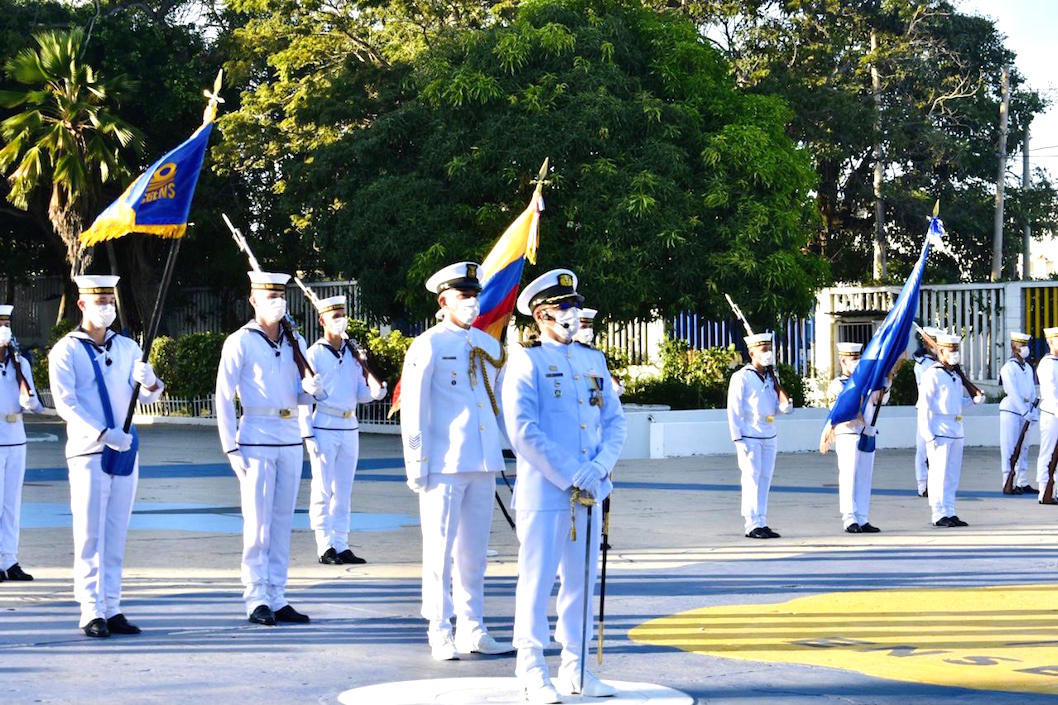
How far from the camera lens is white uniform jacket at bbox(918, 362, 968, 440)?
16266 mm

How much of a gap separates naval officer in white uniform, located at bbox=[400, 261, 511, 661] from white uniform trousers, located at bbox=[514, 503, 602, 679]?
1.20 meters

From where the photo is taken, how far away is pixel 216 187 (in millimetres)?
41000

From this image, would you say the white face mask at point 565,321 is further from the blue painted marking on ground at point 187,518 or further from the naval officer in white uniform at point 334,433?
the blue painted marking on ground at point 187,518

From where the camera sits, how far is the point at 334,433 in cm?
1324

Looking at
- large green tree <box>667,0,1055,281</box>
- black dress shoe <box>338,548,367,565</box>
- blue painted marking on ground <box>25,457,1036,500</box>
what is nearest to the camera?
black dress shoe <box>338,548,367,565</box>

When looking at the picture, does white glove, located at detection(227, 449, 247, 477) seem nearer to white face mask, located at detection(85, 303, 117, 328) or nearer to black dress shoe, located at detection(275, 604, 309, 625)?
black dress shoe, located at detection(275, 604, 309, 625)

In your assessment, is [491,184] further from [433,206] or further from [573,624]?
[573,624]

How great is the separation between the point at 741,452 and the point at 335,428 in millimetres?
3897

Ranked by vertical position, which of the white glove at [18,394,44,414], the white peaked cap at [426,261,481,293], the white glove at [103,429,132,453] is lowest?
the white glove at [103,429,132,453]

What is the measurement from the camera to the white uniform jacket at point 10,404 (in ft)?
40.9

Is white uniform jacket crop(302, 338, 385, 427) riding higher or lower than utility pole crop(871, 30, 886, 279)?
lower

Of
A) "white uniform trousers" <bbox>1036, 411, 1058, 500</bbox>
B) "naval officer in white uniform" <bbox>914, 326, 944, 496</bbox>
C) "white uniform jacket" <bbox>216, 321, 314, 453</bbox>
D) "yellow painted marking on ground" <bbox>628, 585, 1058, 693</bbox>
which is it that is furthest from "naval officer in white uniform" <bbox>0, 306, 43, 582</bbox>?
"white uniform trousers" <bbox>1036, 411, 1058, 500</bbox>

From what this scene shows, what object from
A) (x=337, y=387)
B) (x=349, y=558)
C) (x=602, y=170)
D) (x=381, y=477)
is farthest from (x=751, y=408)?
(x=602, y=170)

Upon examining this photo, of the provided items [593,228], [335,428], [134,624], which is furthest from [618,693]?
[593,228]
